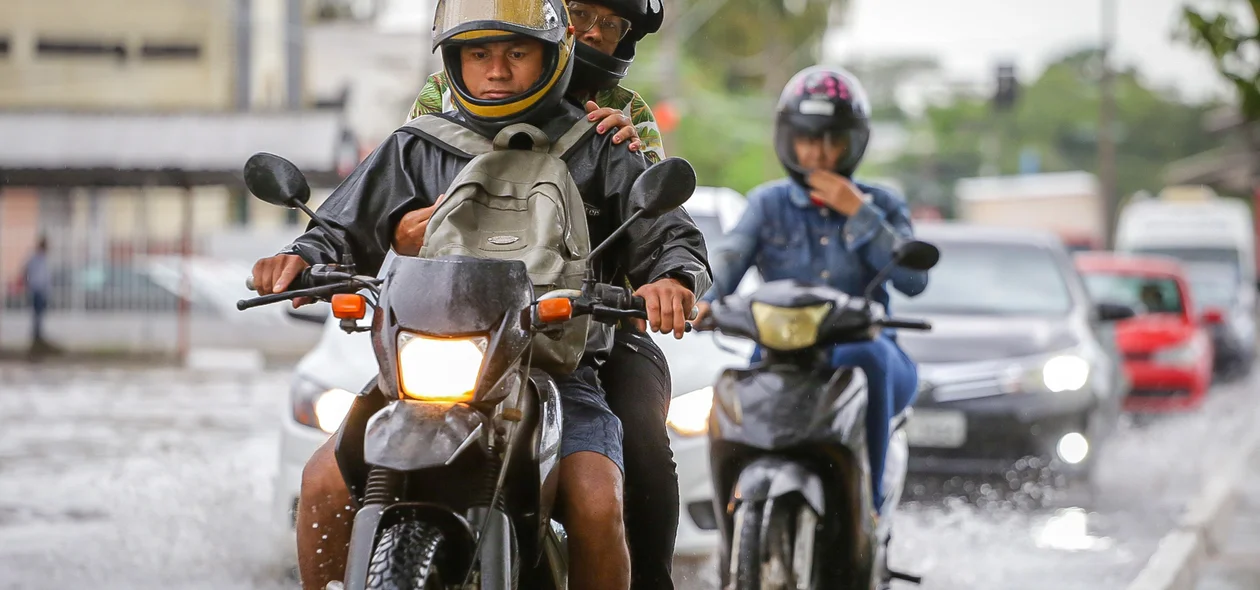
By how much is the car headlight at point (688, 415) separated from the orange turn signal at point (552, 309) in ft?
13.6

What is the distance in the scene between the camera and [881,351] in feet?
19.5

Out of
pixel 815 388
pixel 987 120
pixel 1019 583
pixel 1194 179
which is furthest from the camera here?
pixel 987 120

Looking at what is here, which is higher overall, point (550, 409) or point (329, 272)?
point (329, 272)

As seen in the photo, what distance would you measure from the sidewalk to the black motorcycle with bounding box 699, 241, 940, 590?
110 inches

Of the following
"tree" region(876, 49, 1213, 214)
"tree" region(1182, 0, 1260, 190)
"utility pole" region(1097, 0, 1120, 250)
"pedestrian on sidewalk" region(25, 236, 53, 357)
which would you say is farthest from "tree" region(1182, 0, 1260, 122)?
"tree" region(876, 49, 1213, 214)

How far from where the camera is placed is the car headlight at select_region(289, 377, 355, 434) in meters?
7.21

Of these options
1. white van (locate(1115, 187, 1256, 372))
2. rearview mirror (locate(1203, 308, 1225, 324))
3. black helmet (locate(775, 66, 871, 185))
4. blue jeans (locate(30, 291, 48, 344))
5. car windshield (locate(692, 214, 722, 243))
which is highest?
black helmet (locate(775, 66, 871, 185))

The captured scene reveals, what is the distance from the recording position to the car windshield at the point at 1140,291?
1783 cm

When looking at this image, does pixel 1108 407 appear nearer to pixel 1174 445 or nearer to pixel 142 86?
pixel 1174 445

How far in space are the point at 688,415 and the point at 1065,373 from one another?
3.88 m

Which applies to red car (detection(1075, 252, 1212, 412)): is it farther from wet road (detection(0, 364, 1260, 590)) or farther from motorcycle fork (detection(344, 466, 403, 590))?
motorcycle fork (detection(344, 466, 403, 590))

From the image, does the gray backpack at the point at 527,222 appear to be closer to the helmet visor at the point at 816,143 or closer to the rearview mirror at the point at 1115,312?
the helmet visor at the point at 816,143

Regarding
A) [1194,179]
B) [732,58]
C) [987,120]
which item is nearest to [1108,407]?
[1194,179]

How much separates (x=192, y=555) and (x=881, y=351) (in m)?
3.73
